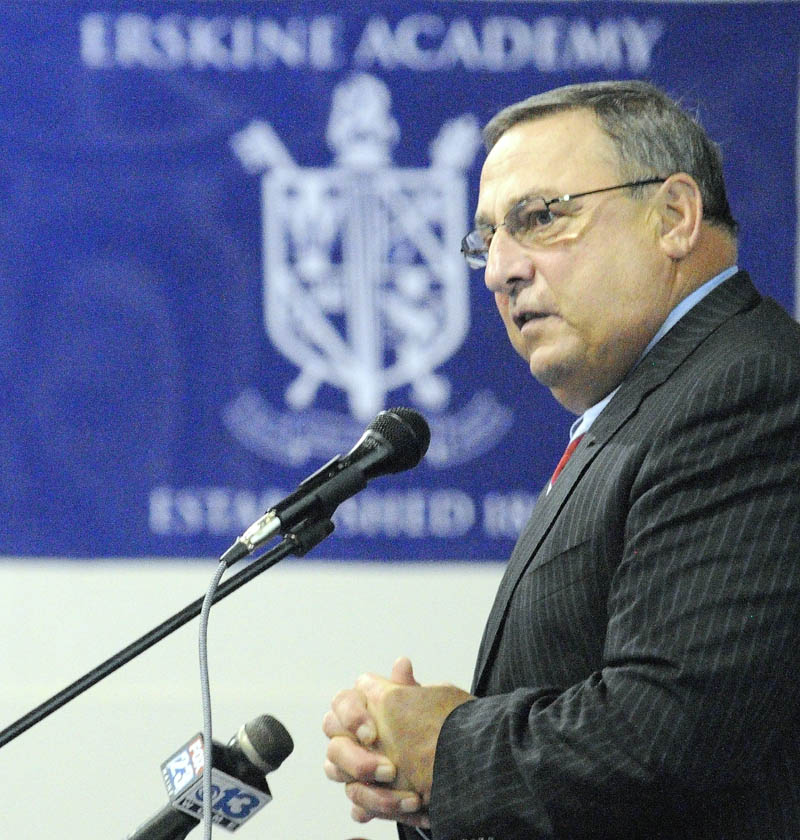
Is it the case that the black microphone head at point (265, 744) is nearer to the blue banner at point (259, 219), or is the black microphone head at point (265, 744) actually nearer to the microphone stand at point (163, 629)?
Answer: the microphone stand at point (163, 629)

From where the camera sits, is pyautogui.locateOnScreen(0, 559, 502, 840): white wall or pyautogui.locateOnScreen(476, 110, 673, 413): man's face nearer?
pyautogui.locateOnScreen(476, 110, 673, 413): man's face

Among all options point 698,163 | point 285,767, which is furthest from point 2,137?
point 698,163

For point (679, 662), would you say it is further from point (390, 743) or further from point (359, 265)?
point (359, 265)

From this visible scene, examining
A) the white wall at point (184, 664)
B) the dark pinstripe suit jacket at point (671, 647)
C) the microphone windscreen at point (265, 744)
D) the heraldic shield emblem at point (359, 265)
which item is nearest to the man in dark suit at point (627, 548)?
the dark pinstripe suit jacket at point (671, 647)

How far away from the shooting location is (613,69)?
10.1 feet

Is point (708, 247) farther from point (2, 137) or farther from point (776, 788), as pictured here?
point (2, 137)

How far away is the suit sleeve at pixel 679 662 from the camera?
129 centimetres

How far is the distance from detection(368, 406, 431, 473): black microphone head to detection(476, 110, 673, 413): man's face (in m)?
0.22

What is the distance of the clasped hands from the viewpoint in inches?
58.3

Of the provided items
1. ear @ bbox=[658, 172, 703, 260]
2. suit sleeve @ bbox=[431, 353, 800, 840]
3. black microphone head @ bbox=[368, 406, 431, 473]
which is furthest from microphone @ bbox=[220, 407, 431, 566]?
ear @ bbox=[658, 172, 703, 260]

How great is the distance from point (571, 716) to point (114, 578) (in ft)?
6.47

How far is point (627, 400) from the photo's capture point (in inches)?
63.2

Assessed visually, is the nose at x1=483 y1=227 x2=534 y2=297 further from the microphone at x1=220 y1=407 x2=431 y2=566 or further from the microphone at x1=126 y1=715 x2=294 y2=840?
the microphone at x1=126 y1=715 x2=294 y2=840

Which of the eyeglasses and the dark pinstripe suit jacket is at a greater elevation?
the eyeglasses
